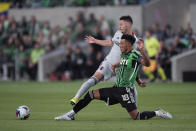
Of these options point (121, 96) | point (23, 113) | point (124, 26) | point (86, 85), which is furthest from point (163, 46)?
point (121, 96)

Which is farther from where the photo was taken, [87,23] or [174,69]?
[87,23]

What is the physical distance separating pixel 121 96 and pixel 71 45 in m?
20.9

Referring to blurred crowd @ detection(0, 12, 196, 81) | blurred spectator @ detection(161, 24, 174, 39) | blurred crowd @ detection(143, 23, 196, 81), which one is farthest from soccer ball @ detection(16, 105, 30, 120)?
blurred spectator @ detection(161, 24, 174, 39)

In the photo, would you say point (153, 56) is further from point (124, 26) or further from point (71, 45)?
point (124, 26)

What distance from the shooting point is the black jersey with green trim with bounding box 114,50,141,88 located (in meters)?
13.2

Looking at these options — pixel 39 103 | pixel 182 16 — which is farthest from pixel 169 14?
pixel 39 103

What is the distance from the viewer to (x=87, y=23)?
1364 inches

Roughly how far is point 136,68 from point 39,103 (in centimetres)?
597

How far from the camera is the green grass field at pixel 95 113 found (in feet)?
39.2

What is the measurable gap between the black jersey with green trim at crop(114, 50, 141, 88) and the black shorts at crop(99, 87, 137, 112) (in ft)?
0.57

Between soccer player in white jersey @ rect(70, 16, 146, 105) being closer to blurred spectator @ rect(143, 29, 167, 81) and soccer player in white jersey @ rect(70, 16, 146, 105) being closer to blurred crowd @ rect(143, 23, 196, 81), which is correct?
blurred crowd @ rect(143, 23, 196, 81)

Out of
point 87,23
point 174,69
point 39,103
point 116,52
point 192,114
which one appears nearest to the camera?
point 192,114

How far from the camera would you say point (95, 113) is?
50.4ft

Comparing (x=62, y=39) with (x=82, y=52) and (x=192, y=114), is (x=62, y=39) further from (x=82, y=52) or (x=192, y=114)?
(x=192, y=114)
